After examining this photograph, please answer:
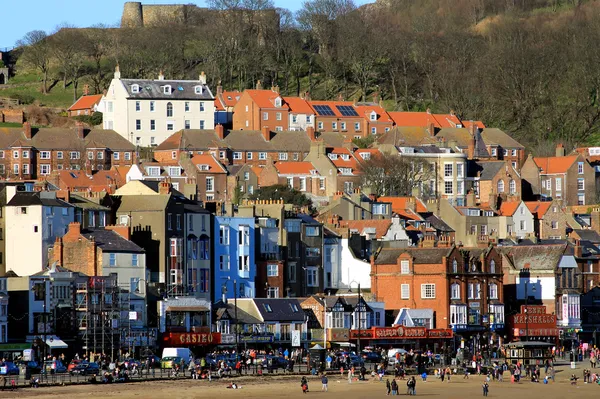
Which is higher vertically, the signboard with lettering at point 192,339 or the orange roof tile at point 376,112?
the orange roof tile at point 376,112

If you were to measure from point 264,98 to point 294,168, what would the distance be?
19979 millimetres

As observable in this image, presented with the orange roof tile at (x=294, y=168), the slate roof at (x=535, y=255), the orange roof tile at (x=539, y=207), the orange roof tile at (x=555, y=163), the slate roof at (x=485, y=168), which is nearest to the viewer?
the slate roof at (x=535, y=255)

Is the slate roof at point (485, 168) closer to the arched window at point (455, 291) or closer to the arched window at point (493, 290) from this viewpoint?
the arched window at point (493, 290)

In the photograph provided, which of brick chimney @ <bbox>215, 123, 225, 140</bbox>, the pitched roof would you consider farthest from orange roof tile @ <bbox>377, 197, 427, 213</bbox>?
the pitched roof

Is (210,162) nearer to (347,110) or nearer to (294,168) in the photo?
(294,168)

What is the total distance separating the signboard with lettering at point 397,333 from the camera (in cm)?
9275

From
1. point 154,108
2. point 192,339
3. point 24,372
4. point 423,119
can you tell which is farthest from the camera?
point 423,119

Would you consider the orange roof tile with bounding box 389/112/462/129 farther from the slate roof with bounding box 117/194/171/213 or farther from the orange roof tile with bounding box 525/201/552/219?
the slate roof with bounding box 117/194/171/213

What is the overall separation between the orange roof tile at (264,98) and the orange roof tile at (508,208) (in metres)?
31.9

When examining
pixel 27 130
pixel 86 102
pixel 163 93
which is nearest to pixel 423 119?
pixel 163 93

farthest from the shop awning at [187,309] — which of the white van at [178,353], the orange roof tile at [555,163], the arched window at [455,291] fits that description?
the orange roof tile at [555,163]

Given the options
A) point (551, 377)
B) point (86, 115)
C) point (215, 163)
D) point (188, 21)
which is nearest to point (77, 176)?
point (215, 163)

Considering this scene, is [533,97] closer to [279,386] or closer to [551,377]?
[551,377]

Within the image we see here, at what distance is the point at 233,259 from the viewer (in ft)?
319
